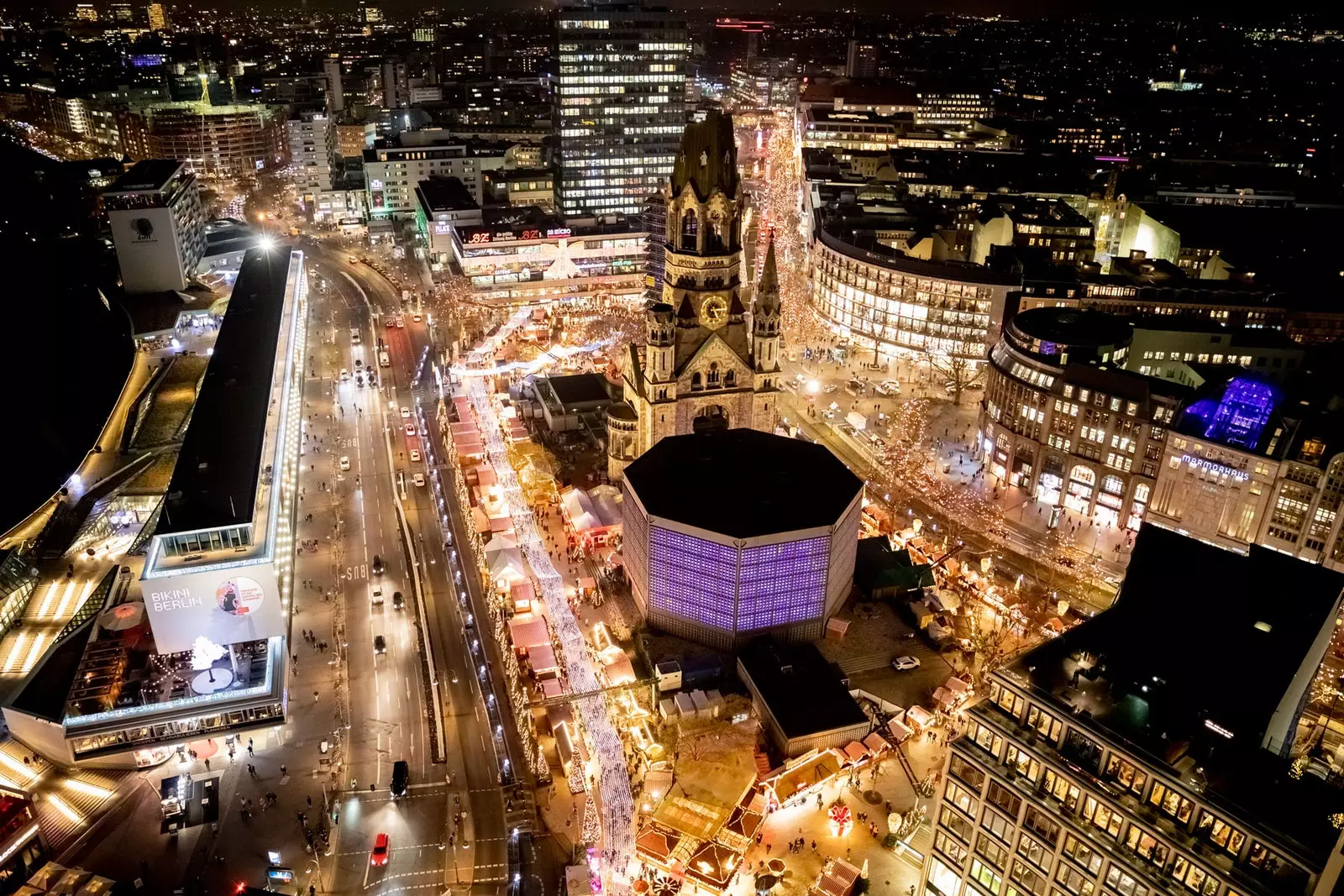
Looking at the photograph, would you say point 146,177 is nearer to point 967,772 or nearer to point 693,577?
point 693,577

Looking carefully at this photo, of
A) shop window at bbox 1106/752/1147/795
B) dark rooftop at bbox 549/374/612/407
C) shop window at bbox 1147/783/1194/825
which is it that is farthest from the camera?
dark rooftop at bbox 549/374/612/407

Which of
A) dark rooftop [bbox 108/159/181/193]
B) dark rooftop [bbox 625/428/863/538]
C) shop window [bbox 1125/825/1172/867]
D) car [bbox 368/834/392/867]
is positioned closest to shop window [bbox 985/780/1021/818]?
shop window [bbox 1125/825/1172/867]

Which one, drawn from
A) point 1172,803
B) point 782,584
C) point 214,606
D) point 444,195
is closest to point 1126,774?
point 1172,803

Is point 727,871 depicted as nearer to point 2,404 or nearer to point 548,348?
point 548,348

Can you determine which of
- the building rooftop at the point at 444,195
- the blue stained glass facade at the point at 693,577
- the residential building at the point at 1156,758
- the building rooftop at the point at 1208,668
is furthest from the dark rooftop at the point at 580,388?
the residential building at the point at 1156,758

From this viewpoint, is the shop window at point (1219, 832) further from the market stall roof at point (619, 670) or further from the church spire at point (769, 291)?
the church spire at point (769, 291)

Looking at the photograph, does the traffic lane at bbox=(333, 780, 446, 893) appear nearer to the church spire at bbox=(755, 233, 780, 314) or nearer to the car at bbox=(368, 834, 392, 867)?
the car at bbox=(368, 834, 392, 867)

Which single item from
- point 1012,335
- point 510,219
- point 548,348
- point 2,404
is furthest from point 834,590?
point 510,219
